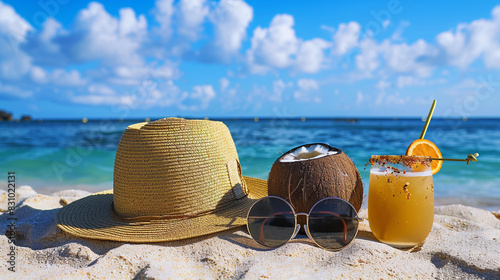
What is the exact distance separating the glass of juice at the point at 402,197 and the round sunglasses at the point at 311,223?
0.67 feet

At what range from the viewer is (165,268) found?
79.0 inches

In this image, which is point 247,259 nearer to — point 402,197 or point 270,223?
point 270,223

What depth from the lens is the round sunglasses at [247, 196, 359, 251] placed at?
2.28 metres

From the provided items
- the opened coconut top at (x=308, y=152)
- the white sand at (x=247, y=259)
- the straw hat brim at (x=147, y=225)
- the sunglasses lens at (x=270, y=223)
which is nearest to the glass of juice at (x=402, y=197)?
the white sand at (x=247, y=259)

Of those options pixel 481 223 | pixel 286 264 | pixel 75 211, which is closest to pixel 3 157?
pixel 75 211

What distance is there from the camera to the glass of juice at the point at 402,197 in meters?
2.19

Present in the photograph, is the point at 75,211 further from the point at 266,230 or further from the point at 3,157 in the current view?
the point at 3,157

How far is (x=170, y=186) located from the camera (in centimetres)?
253

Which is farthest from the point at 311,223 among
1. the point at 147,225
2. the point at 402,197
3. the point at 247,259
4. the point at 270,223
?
the point at 147,225

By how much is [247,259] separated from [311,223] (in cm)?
48

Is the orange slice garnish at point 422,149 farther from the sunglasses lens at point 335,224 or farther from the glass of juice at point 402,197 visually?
the sunglasses lens at point 335,224

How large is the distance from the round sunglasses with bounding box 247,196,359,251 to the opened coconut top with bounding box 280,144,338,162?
0.40m

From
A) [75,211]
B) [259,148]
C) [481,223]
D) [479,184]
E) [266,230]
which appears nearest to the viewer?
[266,230]

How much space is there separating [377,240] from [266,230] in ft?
2.61
